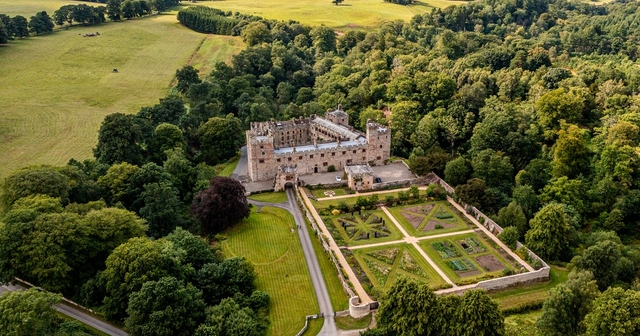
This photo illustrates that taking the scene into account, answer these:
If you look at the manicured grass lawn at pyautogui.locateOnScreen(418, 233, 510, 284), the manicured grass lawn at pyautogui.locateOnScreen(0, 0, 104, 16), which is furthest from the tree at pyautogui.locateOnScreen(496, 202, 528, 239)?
the manicured grass lawn at pyautogui.locateOnScreen(0, 0, 104, 16)

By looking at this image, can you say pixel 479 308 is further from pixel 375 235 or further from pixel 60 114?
pixel 60 114

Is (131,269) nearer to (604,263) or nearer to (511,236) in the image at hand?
(511,236)

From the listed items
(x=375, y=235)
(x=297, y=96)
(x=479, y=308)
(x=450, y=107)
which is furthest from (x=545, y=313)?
(x=297, y=96)

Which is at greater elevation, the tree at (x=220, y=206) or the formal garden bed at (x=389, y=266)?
the tree at (x=220, y=206)

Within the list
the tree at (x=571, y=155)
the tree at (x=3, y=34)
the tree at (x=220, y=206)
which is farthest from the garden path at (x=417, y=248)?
the tree at (x=3, y=34)

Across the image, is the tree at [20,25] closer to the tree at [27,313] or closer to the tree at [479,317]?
the tree at [27,313]

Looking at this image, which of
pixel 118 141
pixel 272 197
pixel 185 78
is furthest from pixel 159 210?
pixel 185 78

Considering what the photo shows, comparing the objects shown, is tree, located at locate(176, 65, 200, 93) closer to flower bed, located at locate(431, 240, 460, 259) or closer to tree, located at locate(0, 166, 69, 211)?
tree, located at locate(0, 166, 69, 211)
